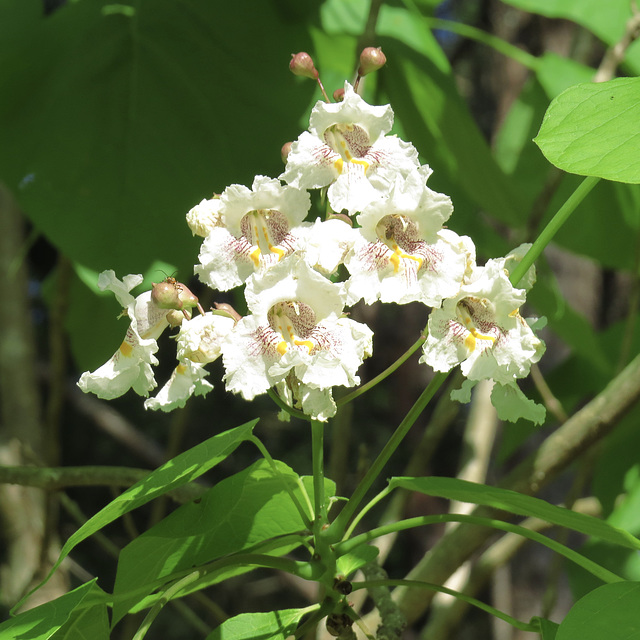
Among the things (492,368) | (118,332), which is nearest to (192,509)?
(492,368)

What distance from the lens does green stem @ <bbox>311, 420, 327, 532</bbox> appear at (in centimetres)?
49

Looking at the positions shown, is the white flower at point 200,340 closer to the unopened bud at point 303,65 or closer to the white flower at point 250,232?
the white flower at point 250,232

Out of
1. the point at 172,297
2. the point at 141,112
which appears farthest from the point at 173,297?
the point at 141,112

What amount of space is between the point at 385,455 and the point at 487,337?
0.10m

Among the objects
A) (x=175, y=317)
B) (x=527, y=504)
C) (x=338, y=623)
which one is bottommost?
(x=338, y=623)

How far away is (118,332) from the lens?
92cm

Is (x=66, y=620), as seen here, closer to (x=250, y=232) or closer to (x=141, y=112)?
(x=250, y=232)

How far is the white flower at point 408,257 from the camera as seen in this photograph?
0.47 meters

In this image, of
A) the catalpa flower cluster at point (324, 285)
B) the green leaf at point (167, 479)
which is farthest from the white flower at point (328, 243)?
the green leaf at point (167, 479)

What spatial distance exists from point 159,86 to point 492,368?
54cm

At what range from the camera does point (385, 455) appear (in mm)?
501

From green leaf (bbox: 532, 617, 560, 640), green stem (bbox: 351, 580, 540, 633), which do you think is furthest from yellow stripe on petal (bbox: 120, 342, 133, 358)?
green leaf (bbox: 532, 617, 560, 640)

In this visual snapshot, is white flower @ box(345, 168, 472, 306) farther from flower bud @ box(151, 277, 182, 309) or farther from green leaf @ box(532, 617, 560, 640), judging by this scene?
green leaf @ box(532, 617, 560, 640)

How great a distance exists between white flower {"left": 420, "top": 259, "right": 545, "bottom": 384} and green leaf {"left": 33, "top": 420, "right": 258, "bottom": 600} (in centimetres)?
12
